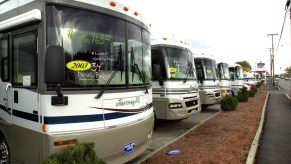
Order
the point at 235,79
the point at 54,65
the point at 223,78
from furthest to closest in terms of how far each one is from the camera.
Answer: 1. the point at 235,79
2. the point at 223,78
3. the point at 54,65

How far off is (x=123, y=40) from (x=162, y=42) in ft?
13.6

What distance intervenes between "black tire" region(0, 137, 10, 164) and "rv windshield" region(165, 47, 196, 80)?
517 centimetres

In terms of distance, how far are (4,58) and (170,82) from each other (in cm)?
509

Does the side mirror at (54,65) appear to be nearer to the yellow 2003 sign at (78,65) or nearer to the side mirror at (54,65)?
the side mirror at (54,65)

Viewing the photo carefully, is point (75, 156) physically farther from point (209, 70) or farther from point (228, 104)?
point (228, 104)

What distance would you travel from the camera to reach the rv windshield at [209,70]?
42.4ft

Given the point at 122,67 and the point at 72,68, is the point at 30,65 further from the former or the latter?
the point at 122,67

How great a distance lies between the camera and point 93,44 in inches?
155

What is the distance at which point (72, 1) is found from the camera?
12.2 feet

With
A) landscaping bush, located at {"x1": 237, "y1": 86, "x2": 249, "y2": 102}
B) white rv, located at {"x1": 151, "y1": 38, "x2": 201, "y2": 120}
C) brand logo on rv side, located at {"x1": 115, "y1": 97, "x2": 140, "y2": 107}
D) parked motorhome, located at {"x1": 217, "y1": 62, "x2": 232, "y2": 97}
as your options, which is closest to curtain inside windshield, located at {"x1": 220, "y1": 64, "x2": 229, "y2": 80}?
parked motorhome, located at {"x1": 217, "y1": 62, "x2": 232, "y2": 97}

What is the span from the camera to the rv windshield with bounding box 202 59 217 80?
1293 cm

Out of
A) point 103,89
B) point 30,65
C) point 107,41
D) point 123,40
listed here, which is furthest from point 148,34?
point 30,65

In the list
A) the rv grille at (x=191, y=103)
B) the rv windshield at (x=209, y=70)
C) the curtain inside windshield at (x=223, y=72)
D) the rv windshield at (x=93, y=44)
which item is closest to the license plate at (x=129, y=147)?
the rv windshield at (x=93, y=44)

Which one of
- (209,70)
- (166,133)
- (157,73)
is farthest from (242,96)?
(157,73)
